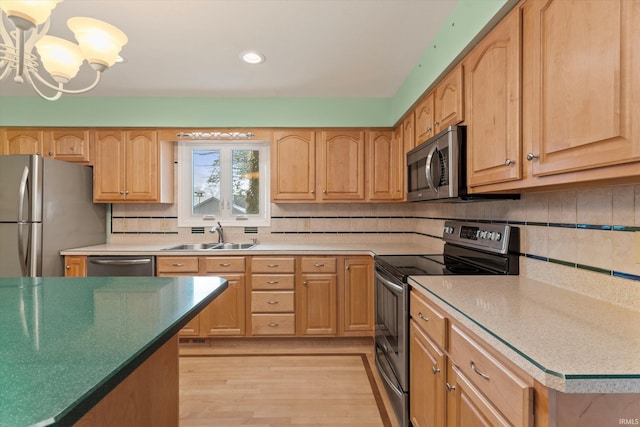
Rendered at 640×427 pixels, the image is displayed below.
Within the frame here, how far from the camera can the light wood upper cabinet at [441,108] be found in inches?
71.7

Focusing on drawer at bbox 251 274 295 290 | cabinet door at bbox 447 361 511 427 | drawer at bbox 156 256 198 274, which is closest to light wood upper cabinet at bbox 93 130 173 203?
drawer at bbox 156 256 198 274

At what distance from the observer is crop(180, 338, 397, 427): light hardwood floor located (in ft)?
6.41

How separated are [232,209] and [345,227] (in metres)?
1.26

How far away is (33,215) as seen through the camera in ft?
8.50

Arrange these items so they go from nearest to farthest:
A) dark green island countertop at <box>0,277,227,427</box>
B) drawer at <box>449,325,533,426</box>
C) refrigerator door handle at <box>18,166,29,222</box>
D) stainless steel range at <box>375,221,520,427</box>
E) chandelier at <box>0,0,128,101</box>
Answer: dark green island countertop at <box>0,277,227,427</box>, drawer at <box>449,325,533,426</box>, chandelier at <box>0,0,128,101</box>, stainless steel range at <box>375,221,520,427</box>, refrigerator door handle at <box>18,166,29,222</box>

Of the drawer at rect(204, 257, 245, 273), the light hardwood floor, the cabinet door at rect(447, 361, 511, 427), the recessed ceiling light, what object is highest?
the recessed ceiling light

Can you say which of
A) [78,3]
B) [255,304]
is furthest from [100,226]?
[78,3]

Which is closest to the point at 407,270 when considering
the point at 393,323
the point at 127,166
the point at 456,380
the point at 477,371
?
the point at 393,323

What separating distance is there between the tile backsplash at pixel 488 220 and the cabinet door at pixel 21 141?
875 mm

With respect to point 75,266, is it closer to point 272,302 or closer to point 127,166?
point 127,166

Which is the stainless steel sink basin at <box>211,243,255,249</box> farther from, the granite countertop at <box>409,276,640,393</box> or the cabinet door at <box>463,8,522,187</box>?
the cabinet door at <box>463,8,522,187</box>

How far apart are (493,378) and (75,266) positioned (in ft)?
10.8

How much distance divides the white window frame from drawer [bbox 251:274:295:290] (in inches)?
28.6

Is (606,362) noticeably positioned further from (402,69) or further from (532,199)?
(402,69)
